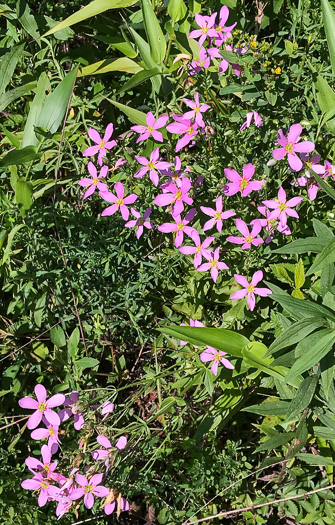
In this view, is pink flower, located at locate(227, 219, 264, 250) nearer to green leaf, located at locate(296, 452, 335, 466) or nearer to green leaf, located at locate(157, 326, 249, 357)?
green leaf, located at locate(157, 326, 249, 357)

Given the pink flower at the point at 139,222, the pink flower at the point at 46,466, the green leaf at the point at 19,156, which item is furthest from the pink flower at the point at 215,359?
the green leaf at the point at 19,156

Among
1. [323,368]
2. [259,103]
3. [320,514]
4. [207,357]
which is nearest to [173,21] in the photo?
[259,103]

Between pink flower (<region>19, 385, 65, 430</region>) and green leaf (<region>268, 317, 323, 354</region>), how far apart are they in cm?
72

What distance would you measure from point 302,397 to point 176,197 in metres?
0.74

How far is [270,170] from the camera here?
179 cm

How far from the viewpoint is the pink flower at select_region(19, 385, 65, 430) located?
1616mm

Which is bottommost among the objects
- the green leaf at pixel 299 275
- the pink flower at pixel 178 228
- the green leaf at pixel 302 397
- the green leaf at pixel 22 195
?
Answer: the green leaf at pixel 302 397

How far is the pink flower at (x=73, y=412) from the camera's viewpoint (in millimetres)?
1620

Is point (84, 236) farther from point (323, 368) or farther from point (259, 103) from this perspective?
point (323, 368)

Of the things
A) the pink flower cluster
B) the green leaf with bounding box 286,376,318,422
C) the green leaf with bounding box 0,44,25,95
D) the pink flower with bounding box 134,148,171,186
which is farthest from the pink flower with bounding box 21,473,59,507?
the green leaf with bounding box 0,44,25,95

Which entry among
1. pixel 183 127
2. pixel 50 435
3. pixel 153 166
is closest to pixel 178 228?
pixel 153 166

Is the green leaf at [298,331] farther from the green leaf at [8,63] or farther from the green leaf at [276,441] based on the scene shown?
the green leaf at [8,63]

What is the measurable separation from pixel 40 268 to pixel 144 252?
1.60 feet

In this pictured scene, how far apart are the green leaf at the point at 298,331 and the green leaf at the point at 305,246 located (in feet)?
0.65
